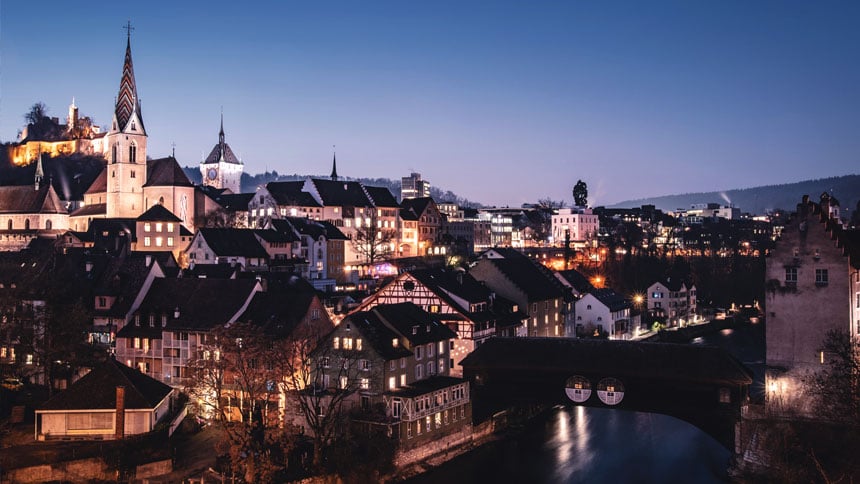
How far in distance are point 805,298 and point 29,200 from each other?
65.6 metres

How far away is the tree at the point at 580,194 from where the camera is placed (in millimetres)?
122188

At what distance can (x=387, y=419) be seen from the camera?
101 ft

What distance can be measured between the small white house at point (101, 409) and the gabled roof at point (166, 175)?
45.2m

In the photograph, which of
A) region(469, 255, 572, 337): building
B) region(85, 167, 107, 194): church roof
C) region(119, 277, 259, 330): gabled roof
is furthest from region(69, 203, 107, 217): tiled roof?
region(469, 255, 572, 337): building

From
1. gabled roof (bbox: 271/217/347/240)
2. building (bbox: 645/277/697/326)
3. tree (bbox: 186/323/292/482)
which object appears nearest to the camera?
tree (bbox: 186/323/292/482)

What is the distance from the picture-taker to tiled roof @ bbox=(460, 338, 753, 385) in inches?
1243

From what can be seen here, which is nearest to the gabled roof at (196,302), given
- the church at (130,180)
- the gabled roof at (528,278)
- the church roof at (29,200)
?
A: the gabled roof at (528,278)

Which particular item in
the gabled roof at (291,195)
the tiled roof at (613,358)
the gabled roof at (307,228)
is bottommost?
the tiled roof at (613,358)

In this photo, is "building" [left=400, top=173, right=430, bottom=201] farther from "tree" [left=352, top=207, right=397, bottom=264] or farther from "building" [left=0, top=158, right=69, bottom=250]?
"building" [left=0, top=158, right=69, bottom=250]

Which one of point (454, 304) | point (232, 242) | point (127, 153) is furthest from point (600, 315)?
point (127, 153)

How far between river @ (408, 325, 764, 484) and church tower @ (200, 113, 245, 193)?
84.9m

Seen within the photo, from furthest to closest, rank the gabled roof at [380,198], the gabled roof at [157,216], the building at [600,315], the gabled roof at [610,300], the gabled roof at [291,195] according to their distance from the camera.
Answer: the gabled roof at [380,198]
the gabled roof at [291,195]
the gabled roof at [157,216]
the gabled roof at [610,300]
the building at [600,315]

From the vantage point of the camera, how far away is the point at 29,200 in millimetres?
74625

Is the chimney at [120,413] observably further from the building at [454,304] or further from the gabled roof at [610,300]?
the gabled roof at [610,300]
